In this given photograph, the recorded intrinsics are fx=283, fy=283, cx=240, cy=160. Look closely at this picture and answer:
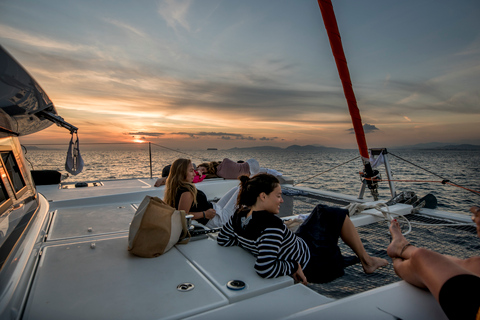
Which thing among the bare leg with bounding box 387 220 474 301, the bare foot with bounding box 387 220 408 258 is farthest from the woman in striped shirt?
the bare leg with bounding box 387 220 474 301

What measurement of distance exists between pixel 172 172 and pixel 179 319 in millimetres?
1568

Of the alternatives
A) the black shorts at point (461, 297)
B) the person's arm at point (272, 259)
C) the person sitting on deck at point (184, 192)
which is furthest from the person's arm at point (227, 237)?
the black shorts at point (461, 297)

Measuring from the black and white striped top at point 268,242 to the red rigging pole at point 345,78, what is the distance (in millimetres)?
2612

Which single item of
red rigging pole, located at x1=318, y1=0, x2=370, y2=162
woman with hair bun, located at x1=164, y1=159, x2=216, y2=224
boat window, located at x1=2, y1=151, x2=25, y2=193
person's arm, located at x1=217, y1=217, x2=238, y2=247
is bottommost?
person's arm, located at x1=217, y1=217, x2=238, y2=247

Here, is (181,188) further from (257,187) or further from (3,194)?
(3,194)

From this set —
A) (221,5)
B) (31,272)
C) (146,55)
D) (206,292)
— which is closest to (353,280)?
(206,292)

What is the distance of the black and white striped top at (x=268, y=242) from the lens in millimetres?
1382

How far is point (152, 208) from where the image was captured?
64.6 inches

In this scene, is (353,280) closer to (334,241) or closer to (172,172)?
(334,241)

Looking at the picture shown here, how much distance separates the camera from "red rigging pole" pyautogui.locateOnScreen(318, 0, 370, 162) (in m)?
3.50

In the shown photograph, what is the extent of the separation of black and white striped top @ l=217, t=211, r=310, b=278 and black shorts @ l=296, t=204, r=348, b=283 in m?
0.09

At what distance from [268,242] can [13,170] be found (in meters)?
1.62

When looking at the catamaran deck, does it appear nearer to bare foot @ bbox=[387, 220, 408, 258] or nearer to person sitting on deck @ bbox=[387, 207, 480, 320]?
person sitting on deck @ bbox=[387, 207, 480, 320]

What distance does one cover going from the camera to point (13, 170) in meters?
1.75
